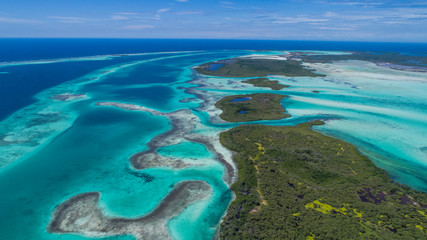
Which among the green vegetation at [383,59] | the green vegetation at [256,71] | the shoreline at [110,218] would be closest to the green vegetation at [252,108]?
the shoreline at [110,218]

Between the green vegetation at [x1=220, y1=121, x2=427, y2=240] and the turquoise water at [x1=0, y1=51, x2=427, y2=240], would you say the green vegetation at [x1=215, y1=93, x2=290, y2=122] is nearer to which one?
the turquoise water at [x1=0, y1=51, x2=427, y2=240]

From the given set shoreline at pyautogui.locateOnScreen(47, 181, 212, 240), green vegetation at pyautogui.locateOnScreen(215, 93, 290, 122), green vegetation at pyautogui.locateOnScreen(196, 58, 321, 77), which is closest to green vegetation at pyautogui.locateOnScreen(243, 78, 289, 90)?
green vegetation at pyautogui.locateOnScreen(196, 58, 321, 77)

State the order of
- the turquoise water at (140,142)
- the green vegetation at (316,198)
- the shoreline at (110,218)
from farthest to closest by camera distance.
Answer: the turquoise water at (140,142) < the shoreline at (110,218) < the green vegetation at (316,198)

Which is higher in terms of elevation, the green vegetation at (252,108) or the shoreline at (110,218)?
the green vegetation at (252,108)

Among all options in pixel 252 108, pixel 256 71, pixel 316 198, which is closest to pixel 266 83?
pixel 256 71

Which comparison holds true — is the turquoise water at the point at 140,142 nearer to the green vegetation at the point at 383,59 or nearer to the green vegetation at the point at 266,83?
the green vegetation at the point at 266,83

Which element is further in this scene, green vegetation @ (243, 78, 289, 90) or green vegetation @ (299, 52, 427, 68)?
green vegetation @ (299, 52, 427, 68)
